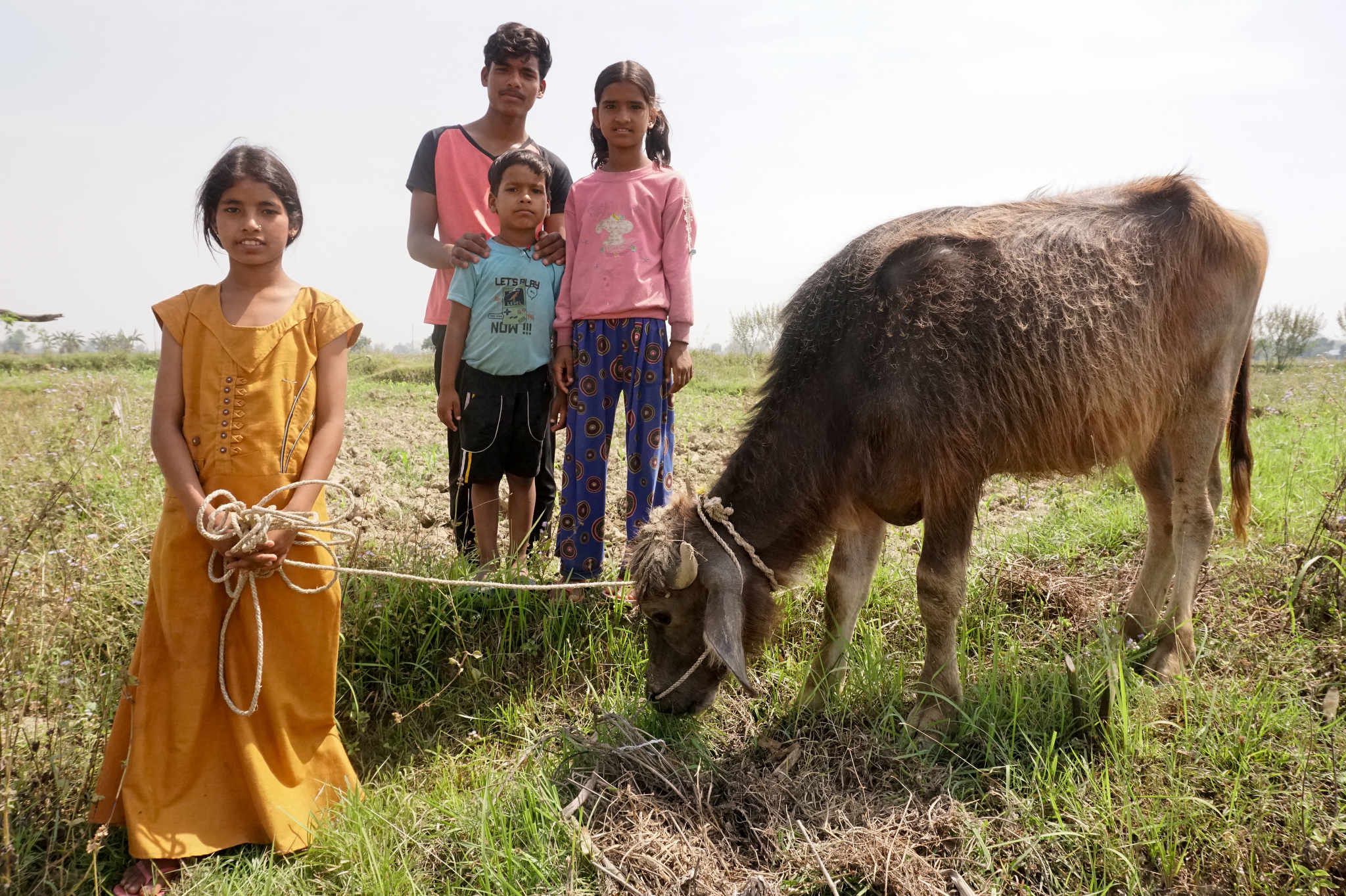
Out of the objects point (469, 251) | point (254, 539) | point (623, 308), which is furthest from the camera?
point (469, 251)

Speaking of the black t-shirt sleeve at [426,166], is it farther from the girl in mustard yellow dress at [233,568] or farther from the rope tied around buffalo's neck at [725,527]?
the rope tied around buffalo's neck at [725,527]

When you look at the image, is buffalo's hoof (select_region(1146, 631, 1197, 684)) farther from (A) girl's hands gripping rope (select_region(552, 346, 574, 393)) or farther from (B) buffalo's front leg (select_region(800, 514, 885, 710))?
(A) girl's hands gripping rope (select_region(552, 346, 574, 393))

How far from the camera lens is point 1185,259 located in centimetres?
334

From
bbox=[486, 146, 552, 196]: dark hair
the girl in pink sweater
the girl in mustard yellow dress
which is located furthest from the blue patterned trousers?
the girl in mustard yellow dress

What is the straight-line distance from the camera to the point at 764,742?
9.62 ft

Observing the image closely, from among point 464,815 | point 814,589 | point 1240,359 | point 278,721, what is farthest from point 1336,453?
point 278,721

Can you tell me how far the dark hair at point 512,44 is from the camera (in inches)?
144

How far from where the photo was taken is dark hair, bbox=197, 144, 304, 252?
2510 mm

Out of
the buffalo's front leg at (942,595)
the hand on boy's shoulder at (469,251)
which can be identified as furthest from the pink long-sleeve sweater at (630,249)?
the buffalo's front leg at (942,595)

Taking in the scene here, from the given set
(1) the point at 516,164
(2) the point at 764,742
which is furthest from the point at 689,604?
(1) the point at 516,164

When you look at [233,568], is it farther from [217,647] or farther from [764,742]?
[764,742]

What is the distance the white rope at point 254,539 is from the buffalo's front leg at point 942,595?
1.51 m

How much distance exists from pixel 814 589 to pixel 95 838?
2.94m

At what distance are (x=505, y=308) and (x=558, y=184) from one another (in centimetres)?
73
